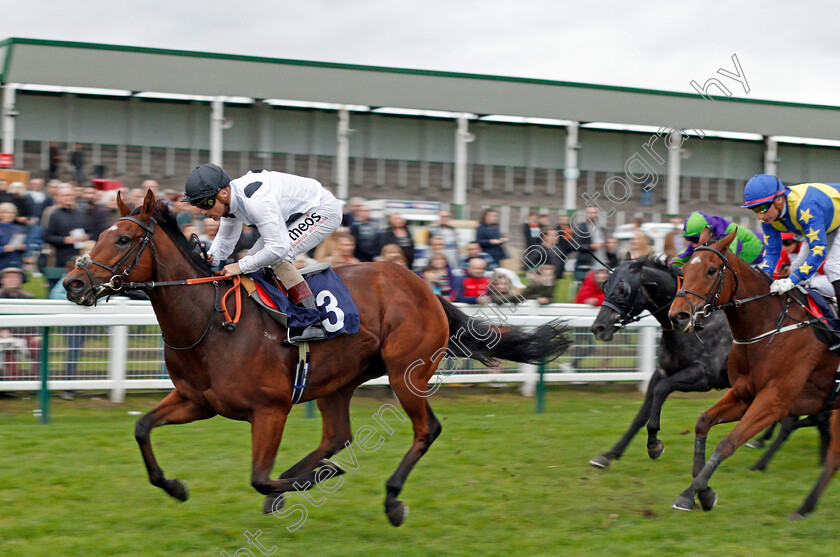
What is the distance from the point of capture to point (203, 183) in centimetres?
417

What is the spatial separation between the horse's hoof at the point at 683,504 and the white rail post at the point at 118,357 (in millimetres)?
4073

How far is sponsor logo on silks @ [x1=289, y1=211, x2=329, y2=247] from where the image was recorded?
4707 millimetres

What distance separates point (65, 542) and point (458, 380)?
407cm

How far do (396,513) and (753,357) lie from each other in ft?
6.85

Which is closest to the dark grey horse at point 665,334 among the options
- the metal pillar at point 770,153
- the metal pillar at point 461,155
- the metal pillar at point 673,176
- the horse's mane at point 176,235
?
the horse's mane at point 176,235

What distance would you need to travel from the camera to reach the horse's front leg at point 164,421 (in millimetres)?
4305

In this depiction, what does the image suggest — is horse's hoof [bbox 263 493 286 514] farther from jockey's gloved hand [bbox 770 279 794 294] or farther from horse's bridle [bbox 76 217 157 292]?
jockey's gloved hand [bbox 770 279 794 294]

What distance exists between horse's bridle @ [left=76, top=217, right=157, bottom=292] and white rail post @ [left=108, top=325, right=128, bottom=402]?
277 centimetres

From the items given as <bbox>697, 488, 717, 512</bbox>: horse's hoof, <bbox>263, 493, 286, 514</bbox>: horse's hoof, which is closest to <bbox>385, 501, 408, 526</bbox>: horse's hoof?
<bbox>263, 493, 286, 514</bbox>: horse's hoof

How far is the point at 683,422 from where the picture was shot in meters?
7.26

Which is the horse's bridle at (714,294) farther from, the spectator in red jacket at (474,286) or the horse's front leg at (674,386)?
Result: the spectator in red jacket at (474,286)

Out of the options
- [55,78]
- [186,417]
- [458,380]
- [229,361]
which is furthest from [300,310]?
[55,78]

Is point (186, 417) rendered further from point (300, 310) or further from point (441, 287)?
point (441, 287)

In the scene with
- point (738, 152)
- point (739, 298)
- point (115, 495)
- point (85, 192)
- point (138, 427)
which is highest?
point (738, 152)
